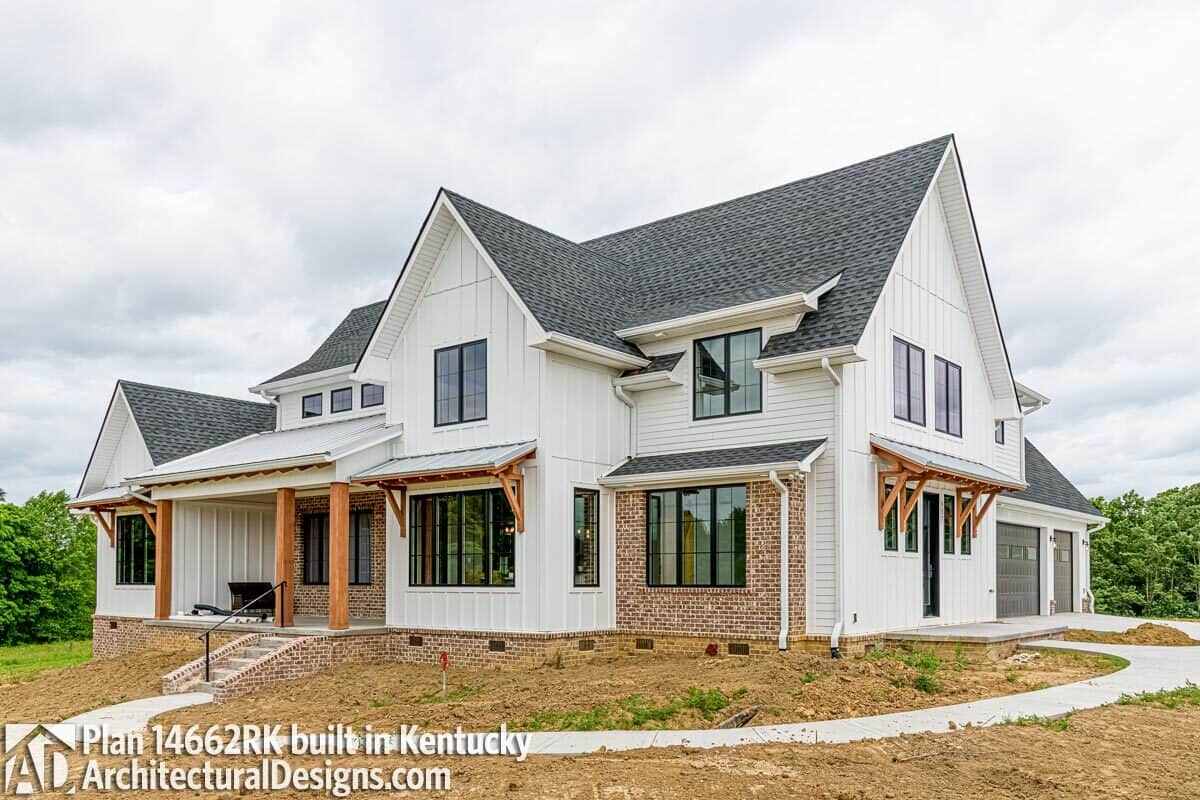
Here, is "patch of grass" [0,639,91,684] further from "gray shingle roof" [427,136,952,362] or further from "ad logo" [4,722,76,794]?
"gray shingle roof" [427,136,952,362]

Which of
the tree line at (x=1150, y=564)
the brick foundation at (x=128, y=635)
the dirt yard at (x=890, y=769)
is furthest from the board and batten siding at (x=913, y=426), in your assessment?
the tree line at (x=1150, y=564)

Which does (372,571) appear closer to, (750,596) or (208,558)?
(208,558)

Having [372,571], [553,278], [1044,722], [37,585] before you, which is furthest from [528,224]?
[37,585]

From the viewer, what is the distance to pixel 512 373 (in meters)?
18.0

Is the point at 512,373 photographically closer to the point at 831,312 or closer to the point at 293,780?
the point at 831,312

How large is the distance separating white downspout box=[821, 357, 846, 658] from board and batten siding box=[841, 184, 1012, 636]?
10 cm

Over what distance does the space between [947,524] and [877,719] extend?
28.4 ft

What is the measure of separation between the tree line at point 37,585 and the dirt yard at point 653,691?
77.7ft

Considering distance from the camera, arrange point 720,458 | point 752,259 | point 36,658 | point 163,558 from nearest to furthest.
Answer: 1. point 720,458
2. point 752,259
3. point 163,558
4. point 36,658

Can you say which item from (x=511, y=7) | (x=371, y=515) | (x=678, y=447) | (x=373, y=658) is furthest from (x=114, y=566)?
(x=511, y=7)

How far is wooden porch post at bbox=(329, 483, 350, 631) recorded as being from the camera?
18500 mm

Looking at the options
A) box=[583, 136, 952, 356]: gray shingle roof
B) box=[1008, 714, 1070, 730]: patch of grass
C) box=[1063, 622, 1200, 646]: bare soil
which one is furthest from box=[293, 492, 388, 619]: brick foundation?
box=[1063, 622, 1200, 646]: bare soil

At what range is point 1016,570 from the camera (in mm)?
24422

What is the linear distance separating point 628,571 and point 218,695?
22.5 ft
